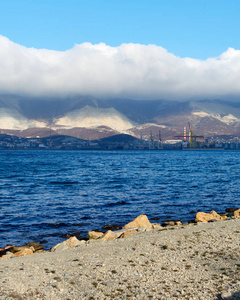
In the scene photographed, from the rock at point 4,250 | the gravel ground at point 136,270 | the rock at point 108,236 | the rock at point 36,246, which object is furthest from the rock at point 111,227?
the rock at point 4,250

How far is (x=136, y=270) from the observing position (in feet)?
46.0

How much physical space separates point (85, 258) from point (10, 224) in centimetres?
1425

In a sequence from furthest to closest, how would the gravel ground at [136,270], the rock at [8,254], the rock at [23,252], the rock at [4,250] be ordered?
1. the rock at [4,250]
2. the rock at [23,252]
3. the rock at [8,254]
4. the gravel ground at [136,270]

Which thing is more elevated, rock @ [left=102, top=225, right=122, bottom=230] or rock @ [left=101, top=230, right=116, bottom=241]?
rock @ [left=101, top=230, right=116, bottom=241]

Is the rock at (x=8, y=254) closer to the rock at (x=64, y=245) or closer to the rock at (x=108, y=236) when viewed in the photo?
the rock at (x=64, y=245)

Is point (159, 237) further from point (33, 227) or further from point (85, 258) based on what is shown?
point (33, 227)

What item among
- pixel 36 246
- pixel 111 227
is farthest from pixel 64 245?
pixel 111 227

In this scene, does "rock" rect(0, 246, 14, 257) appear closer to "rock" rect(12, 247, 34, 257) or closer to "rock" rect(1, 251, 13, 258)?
"rock" rect(1, 251, 13, 258)

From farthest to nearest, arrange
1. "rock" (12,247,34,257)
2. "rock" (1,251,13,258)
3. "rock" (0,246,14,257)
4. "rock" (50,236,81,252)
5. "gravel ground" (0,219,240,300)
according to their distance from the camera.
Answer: "rock" (0,246,14,257), "rock" (50,236,81,252), "rock" (12,247,34,257), "rock" (1,251,13,258), "gravel ground" (0,219,240,300)

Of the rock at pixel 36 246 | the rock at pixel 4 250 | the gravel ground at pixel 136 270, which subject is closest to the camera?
the gravel ground at pixel 136 270

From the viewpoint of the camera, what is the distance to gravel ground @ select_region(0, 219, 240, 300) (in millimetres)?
11984

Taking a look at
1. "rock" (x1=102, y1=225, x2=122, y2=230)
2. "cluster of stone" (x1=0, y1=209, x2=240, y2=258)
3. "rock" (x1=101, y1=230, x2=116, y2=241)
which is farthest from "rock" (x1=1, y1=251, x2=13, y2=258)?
"rock" (x1=102, y1=225, x2=122, y2=230)

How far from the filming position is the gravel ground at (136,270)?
1198 cm

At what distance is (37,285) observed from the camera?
1269cm
